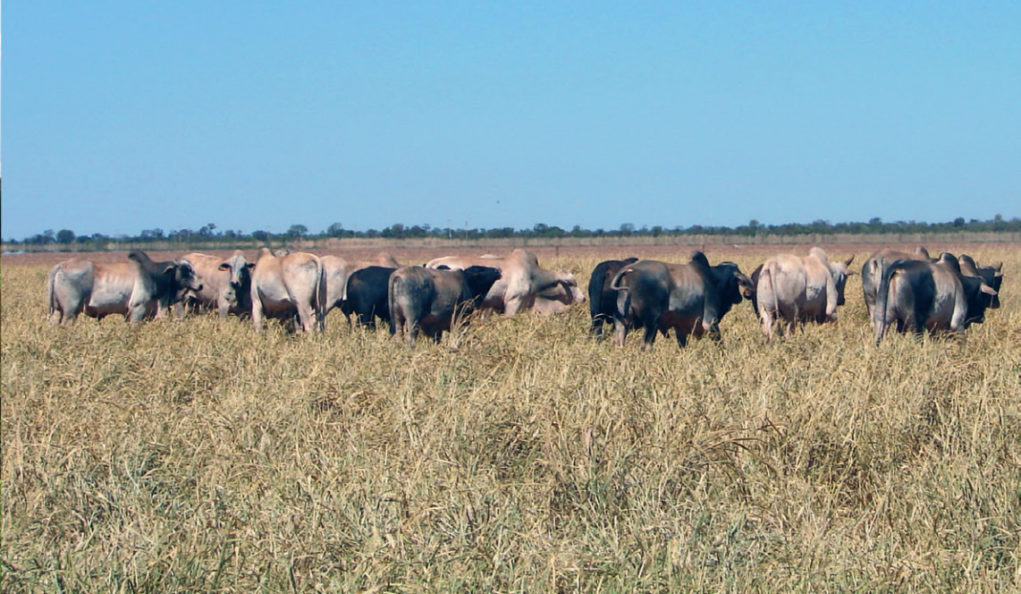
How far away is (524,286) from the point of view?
15.1 meters

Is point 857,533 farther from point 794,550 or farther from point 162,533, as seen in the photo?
point 162,533

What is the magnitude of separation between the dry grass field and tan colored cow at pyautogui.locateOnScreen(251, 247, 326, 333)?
4931 millimetres

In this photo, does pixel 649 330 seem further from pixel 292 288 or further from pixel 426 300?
pixel 292 288

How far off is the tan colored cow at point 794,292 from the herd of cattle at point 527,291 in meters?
0.02

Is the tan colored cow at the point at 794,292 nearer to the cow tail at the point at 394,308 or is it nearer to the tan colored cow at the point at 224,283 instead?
the cow tail at the point at 394,308

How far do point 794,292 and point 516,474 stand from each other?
8.17 metres

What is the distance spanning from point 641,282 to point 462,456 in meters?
5.64

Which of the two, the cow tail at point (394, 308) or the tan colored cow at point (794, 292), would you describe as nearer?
the cow tail at point (394, 308)

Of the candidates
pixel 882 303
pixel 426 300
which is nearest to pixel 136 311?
pixel 426 300

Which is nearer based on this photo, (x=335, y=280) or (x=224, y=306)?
(x=335, y=280)

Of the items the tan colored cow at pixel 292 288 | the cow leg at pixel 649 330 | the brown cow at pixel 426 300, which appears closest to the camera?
the cow leg at pixel 649 330

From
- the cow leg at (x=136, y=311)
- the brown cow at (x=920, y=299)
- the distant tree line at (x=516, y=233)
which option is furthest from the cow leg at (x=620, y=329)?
the distant tree line at (x=516, y=233)

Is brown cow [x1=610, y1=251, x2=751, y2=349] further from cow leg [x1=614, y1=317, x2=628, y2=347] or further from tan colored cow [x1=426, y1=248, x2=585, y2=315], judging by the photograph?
tan colored cow [x1=426, y1=248, x2=585, y2=315]

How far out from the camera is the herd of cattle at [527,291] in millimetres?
10891
